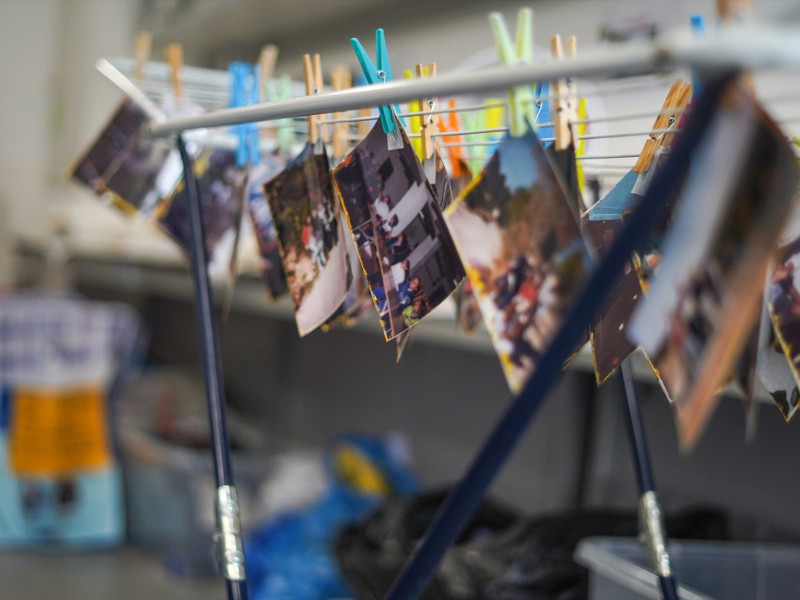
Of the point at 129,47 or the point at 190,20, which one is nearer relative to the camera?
the point at 190,20

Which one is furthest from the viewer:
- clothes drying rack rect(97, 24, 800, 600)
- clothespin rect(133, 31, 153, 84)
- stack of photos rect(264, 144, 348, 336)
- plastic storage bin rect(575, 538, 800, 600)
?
clothespin rect(133, 31, 153, 84)

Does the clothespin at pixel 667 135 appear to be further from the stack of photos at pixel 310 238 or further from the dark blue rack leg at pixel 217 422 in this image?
the dark blue rack leg at pixel 217 422

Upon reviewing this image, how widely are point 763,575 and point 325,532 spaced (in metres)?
1.01

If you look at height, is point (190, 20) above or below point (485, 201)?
above

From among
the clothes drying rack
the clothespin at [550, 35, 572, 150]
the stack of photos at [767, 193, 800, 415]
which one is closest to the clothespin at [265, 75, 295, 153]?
the clothes drying rack

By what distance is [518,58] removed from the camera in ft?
1.90

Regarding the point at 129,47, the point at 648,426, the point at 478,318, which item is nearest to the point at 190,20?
the point at 129,47

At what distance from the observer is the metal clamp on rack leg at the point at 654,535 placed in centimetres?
78

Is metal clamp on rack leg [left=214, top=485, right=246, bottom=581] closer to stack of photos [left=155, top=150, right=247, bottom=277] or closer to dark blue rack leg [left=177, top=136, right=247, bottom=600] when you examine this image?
dark blue rack leg [left=177, top=136, right=247, bottom=600]

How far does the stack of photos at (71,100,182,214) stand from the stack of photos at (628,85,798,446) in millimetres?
842

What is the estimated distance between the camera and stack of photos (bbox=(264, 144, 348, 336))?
71cm

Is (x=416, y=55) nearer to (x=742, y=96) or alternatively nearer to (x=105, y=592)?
(x=105, y=592)

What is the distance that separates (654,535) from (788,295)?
1.06 ft

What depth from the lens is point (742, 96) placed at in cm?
37
